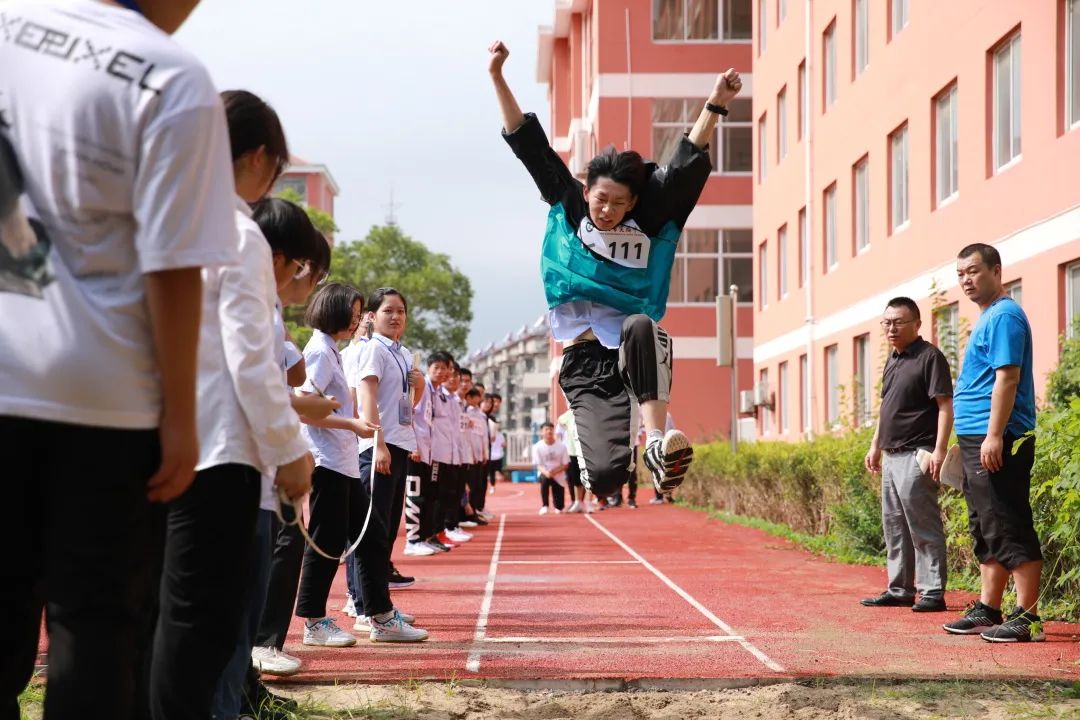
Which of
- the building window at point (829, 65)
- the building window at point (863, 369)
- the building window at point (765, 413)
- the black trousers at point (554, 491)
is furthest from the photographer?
the building window at point (765, 413)

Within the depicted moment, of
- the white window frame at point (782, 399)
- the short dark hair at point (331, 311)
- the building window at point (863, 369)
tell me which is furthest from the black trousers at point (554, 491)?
the short dark hair at point (331, 311)

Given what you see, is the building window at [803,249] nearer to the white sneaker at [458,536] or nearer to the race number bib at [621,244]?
the white sneaker at [458,536]

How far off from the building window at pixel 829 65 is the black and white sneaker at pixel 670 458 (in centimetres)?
2059

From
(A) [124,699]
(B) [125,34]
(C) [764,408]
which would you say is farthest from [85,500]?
(C) [764,408]

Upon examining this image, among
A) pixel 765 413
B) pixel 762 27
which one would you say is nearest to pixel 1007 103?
pixel 765 413

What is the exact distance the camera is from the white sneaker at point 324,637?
747 cm

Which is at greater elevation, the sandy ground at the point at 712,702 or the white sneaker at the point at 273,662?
the white sneaker at the point at 273,662

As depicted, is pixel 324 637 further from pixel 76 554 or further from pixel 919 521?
pixel 76 554

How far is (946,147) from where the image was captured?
18.7 meters

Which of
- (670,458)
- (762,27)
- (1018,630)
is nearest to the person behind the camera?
(670,458)

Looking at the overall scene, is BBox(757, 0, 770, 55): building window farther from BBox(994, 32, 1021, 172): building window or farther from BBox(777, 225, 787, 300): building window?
BBox(994, 32, 1021, 172): building window

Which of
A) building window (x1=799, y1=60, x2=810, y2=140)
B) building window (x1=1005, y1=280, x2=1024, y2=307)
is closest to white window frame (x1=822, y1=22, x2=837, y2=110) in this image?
building window (x1=799, y1=60, x2=810, y2=140)

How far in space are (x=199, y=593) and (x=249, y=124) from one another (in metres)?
1.28

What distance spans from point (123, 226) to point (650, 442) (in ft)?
14.0
